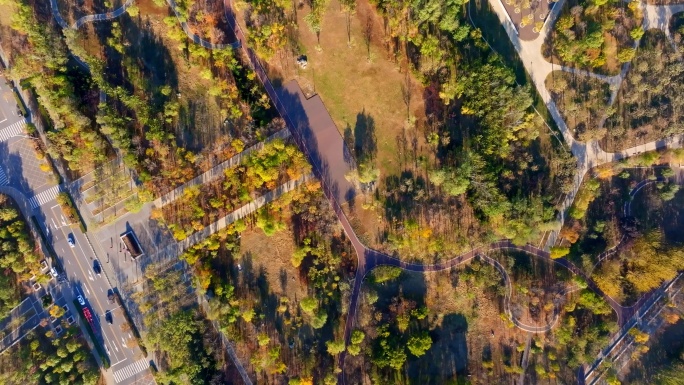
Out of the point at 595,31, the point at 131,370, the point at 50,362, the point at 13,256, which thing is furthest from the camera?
the point at 131,370

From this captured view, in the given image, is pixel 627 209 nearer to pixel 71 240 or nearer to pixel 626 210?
pixel 626 210

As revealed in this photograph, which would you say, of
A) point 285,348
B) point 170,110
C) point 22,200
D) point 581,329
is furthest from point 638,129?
point 22,200

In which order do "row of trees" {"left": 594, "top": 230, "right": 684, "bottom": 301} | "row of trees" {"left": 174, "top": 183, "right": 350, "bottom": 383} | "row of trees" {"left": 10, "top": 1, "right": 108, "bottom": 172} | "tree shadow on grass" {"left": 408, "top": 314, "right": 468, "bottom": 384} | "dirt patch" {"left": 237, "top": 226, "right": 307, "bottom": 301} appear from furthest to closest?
1. "dirt patch" {"left": 237, "top": 226, "right": 307, "bottom": 301}
2. "tree shadow on grass" {"left": 408, "top": 314, "right": 468, "bottom": 384}
3. "row of trees" {"left": 174, "top": 183, "right": 350, "bottom": 383}
4. "row of trees" {"left": 10, "top": 1, "right": 108, "bottom": 172}
5. "row of trees" {"left": 594, "top": 230, "right": 684, "bottom": 301}

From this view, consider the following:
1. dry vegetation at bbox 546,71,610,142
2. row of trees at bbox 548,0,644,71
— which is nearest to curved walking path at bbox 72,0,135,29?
row of trees at bbox 548,0,644,71

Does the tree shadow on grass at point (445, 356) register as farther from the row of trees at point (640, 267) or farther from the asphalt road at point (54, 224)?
the asphalt road at point (54, 224)

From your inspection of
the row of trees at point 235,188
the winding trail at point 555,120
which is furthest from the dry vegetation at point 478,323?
the row of trees at point 235,188

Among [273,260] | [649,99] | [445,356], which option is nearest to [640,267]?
[649,99]

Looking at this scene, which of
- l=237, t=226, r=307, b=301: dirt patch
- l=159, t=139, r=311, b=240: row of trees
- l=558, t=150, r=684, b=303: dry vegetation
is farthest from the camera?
l=237, t=226, r=307, b=301: dirt patch

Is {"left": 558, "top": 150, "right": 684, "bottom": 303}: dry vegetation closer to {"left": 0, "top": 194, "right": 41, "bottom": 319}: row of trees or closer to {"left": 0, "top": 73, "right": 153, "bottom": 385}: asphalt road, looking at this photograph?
{"left": 0, "top": 73, "right": 153, "bottom": 385}: asphalt road
